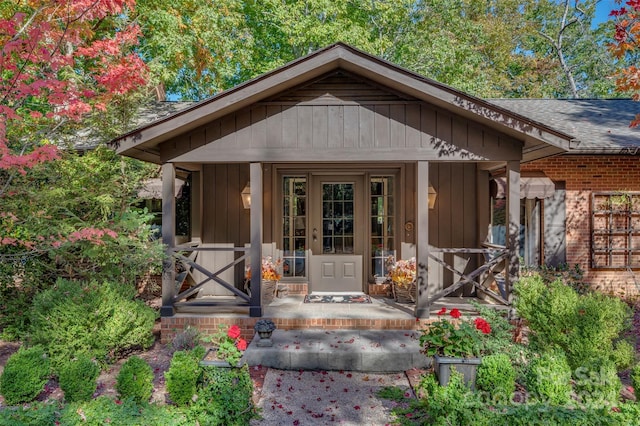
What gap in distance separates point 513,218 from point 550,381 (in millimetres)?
2947

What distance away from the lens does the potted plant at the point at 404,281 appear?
6766 millimetres

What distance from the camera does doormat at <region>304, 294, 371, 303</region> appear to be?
7.14 meters

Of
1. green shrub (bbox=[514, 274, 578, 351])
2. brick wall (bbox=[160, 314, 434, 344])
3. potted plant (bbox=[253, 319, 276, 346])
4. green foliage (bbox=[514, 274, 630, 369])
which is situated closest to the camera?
green foliage (bbox=[514, 274, 630, 369])

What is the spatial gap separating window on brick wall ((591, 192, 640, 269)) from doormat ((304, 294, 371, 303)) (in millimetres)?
4849

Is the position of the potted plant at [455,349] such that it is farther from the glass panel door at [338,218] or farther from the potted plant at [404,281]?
the glass panel door at [338,218]

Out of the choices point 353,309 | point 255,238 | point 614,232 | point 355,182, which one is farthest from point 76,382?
point 614,232

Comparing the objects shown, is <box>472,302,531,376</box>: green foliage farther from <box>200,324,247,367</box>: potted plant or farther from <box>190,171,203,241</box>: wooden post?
<box>190,171,203,241</box>: wooden post

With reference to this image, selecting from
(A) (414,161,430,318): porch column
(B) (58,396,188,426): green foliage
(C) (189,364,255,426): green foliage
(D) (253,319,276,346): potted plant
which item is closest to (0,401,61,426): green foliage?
(B) (58,396,188,426): green foliage

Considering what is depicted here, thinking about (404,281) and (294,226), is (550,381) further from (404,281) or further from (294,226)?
(294,226)

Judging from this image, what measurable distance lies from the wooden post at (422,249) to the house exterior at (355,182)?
0.05ft

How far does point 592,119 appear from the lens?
904 cm

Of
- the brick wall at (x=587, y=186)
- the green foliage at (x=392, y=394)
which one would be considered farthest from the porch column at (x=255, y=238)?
the brick wall at (x=587, y=186)

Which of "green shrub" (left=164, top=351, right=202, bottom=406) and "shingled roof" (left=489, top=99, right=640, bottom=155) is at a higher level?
"shingled roof" (left=489, top=99, right=640, bottom=155)

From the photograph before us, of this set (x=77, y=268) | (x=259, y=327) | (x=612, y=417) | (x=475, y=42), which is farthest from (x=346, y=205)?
(x=475, y=42)
